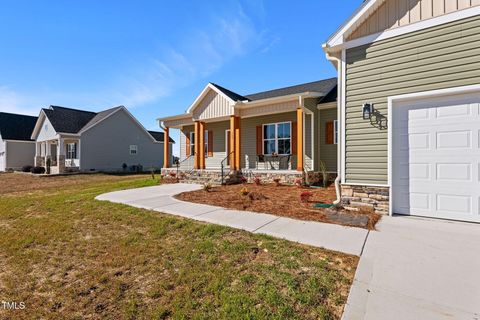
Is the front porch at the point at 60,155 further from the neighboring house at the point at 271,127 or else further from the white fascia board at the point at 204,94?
the white fascia board at the point at 204,94

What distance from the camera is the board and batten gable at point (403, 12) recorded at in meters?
4.56

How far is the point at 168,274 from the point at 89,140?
2305 cm

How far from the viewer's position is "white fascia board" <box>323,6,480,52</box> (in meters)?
4.41

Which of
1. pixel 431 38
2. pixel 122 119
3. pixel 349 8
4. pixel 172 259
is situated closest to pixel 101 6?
pixel 349 8

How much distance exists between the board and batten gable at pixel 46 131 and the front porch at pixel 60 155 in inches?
15.4

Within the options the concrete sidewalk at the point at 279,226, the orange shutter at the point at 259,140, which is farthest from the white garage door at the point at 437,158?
Result: the orange shutter at the point at 259,140

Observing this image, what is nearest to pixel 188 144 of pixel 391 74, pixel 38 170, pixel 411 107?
pixel 391 74

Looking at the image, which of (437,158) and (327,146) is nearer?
(437,158)

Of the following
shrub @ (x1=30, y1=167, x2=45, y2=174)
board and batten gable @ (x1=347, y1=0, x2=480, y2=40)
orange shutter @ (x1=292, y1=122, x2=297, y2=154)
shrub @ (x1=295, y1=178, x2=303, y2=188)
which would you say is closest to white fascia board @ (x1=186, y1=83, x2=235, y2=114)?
orange shutter @ (x1=292, y1=122, x2=297, y2=154)

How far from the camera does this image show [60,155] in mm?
20016

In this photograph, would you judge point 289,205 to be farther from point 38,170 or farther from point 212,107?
point 38,170

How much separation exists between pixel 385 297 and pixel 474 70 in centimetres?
473

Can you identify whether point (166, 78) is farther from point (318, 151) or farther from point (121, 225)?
point (121, 225)

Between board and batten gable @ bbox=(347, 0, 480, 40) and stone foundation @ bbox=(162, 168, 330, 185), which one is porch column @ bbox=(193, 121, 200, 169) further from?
board and batten gable @ bbox=(347, 0, 480, 40)
